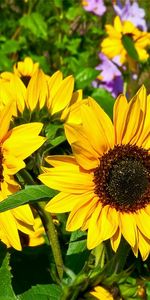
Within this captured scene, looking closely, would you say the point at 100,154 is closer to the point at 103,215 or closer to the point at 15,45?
the point at 103,215

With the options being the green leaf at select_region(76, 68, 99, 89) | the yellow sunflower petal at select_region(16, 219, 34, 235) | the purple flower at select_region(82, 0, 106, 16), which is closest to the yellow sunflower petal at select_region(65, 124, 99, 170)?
the yellow sunflower petal at select_region(16, 219, 34, 235)

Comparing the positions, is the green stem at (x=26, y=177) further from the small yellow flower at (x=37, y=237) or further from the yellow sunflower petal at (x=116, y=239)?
the small yellow flower at (x=37, y=237)

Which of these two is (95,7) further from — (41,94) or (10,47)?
(41,94)

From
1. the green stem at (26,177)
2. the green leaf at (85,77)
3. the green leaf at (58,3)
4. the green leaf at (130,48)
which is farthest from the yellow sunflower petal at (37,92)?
the green leaf at (58,3)

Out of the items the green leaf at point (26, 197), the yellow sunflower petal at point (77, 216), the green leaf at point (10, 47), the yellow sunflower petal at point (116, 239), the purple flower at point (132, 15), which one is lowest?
the yellow sunflower petal at point (116, 239)

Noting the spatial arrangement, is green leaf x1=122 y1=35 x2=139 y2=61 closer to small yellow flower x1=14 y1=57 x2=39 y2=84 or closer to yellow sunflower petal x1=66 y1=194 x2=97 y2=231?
small yellow flower x1=14 y1=57 x2=39 y2=84

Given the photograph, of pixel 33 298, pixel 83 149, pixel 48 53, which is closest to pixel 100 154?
pixel 83 149

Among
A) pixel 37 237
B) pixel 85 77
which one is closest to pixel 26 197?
pixel 37 237
